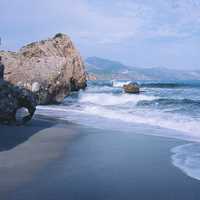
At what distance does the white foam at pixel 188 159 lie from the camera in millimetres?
6471

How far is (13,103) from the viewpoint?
37.0ft

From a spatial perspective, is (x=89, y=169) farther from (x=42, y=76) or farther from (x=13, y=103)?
(x=42, y=76)

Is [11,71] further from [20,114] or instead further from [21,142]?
[21,142]

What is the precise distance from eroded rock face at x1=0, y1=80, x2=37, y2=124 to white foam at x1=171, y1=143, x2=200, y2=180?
199 inches

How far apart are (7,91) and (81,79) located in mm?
35464

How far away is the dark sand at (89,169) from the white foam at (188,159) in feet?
0.49

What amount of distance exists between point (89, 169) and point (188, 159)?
208 centimetres

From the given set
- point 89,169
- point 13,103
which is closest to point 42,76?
point 13,103

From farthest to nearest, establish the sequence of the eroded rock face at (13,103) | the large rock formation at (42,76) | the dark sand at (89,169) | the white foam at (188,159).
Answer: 1. the large rock formation at (42,76)
2. the eroded rock face at (13,103)
3. the white foam at (188,159)
4. the dark sand at (89,169)

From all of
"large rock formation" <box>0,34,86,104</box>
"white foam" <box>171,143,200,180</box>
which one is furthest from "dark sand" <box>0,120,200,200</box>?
"large rock formation" <box>0,34,86,104</box>

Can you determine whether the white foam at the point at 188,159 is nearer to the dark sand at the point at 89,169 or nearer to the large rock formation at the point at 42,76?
the dark sand at the point at 89,169

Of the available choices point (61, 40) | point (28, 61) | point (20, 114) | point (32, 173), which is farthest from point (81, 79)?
point (32, 173)

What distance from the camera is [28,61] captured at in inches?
974

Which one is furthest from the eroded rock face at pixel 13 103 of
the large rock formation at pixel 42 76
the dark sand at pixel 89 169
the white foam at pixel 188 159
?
the large rock formation at pixel 42 76
